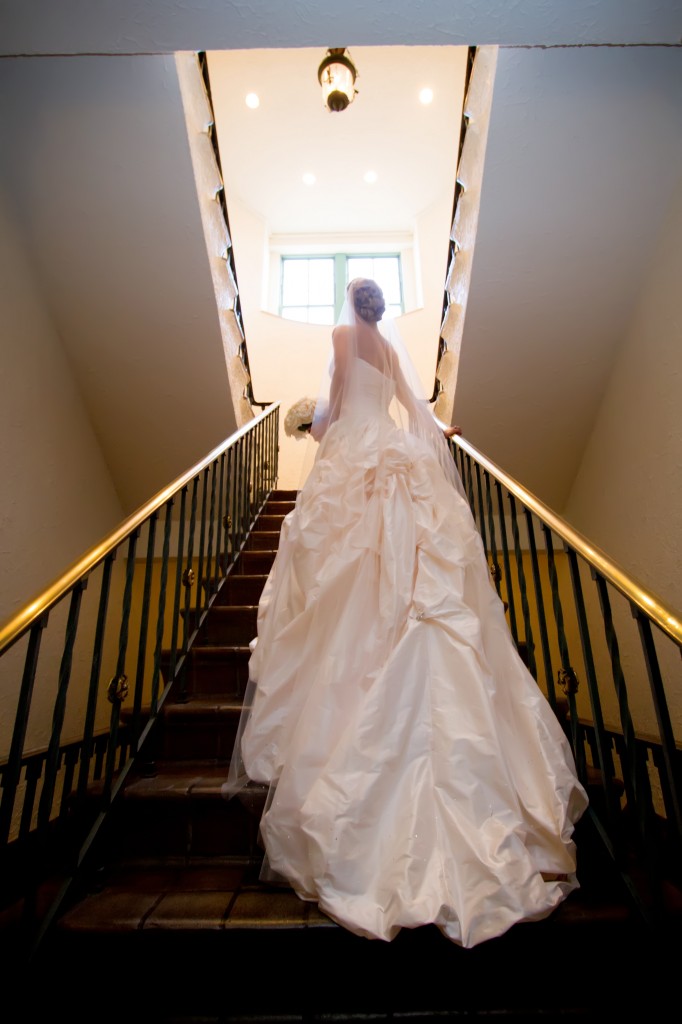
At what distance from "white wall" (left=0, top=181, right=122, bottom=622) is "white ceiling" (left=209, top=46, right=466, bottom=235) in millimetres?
4205

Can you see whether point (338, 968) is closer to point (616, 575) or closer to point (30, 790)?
point (616, 575)

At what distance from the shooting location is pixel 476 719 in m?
1.20

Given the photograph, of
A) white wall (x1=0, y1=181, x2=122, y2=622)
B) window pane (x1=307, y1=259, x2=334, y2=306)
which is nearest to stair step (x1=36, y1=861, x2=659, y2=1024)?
white wall (x1=0, y1=181, x2=122, y2=622)

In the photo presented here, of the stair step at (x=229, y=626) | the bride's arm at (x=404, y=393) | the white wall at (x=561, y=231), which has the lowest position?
the stair step at (x=229, y=626)

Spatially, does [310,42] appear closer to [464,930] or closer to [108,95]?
[108,95]

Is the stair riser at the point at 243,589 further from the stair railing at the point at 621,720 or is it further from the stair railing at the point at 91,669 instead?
the stair railing at the point at 621,720

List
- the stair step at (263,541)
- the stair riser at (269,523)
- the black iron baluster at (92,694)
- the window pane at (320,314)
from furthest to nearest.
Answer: the window pane at (320,314) → the stair riser at (269,523) → the stair step at (263,541) → the black iron baluster at (92,694)

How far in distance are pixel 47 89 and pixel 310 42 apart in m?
1.39

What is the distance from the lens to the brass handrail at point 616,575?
112 centimetres

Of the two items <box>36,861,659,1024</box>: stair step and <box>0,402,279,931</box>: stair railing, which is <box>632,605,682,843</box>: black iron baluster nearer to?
<box>36,861,659,1024</box>: stair step

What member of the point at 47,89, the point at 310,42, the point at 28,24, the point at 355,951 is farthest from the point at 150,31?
the point at 355,951

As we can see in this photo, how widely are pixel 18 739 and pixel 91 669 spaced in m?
0.59

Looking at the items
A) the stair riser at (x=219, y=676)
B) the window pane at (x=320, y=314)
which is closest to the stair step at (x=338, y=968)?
the stair riser at (x=219, y=676)

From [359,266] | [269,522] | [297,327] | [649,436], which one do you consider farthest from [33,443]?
[359,266]
